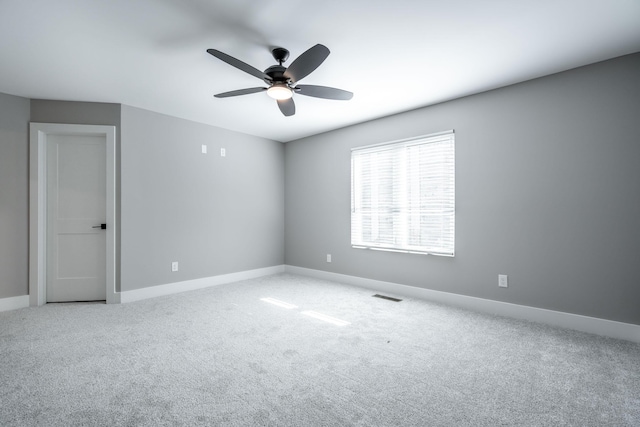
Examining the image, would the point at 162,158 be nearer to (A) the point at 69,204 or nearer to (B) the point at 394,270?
(A) the point at 69,204

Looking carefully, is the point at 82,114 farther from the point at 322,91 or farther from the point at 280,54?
the point at 322,91

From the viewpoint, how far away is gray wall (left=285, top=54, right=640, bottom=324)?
8.61 feet

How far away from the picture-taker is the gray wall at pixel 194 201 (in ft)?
12.7

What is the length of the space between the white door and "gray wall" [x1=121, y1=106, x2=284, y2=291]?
0.39m

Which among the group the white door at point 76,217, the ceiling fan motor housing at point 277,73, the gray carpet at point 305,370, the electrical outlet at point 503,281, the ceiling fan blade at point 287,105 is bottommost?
the gray carpet at point 305,370

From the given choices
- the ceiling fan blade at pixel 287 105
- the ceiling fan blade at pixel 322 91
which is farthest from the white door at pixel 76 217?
the ceiling fan blade at pixel 322 91

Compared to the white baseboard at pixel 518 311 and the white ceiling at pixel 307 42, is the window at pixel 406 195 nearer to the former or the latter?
the white baseboard at pixel 518 311

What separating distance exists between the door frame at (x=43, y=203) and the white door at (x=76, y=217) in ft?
0.21

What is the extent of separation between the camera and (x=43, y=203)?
365 cm

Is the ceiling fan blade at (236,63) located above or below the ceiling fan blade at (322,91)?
below

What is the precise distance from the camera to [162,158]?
4.10 meters

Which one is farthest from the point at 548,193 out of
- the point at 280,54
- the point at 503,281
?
the point at 280,54

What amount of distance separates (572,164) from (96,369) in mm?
4387

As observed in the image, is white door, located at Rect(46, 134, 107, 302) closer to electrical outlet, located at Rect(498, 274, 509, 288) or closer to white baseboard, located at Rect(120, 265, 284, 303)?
white baseboard, located at Rect(120, 265, 284, 303)
